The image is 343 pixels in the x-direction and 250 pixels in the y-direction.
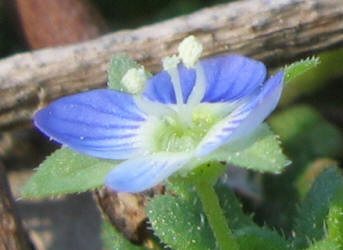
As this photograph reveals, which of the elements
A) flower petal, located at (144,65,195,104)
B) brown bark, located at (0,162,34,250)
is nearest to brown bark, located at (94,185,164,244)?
brown bark, located at (0,162,34,250)

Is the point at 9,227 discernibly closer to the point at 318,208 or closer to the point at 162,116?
the point at 162,116

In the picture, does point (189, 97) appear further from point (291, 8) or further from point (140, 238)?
point (291, 8)

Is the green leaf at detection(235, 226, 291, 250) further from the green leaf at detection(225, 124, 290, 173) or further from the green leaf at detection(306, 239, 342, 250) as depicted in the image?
the green leaf at detection(225, 124, 290, 173)

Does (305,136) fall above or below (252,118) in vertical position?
below

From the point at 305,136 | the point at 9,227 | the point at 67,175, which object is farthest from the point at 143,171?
the point at 305,136

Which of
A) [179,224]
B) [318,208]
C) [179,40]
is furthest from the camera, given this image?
[179,40]

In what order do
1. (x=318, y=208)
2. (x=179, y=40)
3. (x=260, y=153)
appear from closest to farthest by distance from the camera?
(x=260, y=153) < (x=318, y=208) < (x=179, y=40)

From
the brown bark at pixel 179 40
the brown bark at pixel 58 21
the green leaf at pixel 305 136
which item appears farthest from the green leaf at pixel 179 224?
the brown bark at pixel 58 21
